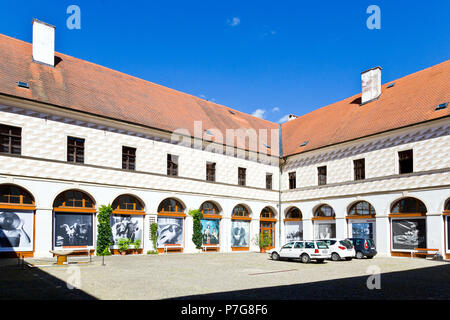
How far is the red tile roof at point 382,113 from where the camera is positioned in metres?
24.5

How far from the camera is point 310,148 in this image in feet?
99.2

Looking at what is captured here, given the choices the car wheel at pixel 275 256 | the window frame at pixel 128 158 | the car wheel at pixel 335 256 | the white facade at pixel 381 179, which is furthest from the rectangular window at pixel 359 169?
the window frame at pixel 128 158

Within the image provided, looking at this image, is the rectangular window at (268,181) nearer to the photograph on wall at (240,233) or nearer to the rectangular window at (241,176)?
the rectangular window at (241,176)

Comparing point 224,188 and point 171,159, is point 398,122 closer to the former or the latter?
point 224,188

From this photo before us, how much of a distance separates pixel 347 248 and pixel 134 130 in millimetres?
13902

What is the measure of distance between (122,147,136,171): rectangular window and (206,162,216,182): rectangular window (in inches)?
226

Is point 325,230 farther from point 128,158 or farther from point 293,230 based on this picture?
point 128,158

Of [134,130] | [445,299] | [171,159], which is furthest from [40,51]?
[445,299]

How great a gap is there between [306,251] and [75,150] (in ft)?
43.5

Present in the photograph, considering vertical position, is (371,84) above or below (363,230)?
above

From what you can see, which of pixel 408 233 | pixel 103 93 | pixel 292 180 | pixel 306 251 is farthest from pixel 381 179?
pixel 103 93

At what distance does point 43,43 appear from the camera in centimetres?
2416

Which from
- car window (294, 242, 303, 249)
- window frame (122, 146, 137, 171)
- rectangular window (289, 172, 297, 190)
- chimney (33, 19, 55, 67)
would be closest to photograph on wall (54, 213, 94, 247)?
window frame (122, 146, 137, 171)

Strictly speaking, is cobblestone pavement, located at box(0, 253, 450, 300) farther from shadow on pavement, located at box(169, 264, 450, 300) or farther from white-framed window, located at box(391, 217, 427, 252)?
white-framed window, located at box(391, 217, 427, 252)
